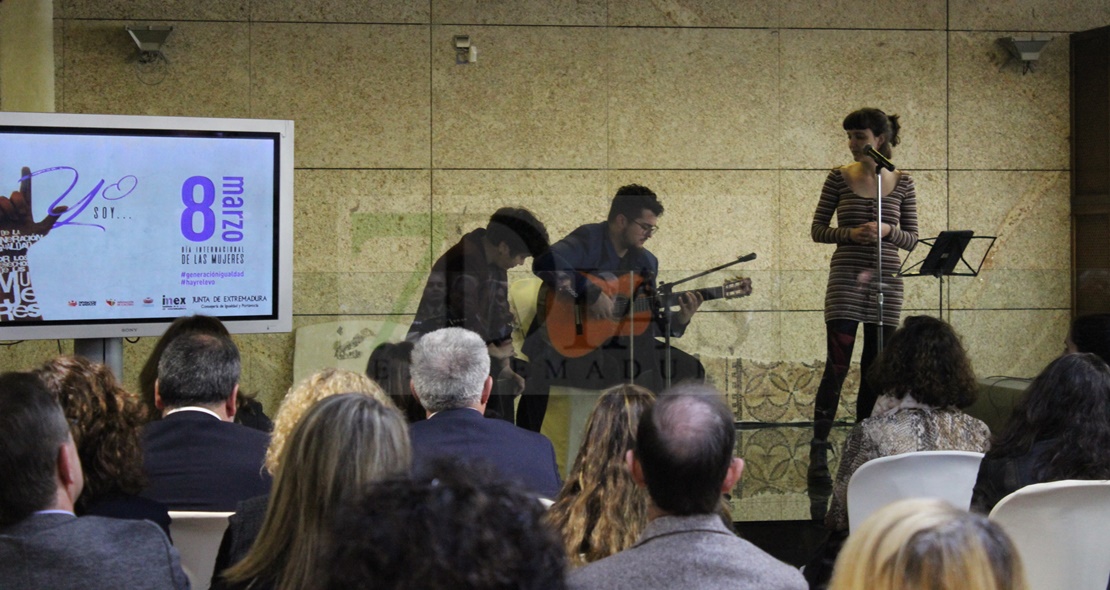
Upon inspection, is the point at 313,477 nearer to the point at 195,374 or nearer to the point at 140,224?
the point at 195,374

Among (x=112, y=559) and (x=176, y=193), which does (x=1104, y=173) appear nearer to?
(x=176, y=193)

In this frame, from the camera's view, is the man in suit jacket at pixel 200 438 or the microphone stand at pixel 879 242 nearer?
the man in suit jacket at pixel 200 438

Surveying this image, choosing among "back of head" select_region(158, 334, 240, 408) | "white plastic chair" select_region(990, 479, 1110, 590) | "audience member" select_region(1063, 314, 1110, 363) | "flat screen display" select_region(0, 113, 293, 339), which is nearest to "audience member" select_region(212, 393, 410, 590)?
"back of head" select_region(158, 334, 240, 408)

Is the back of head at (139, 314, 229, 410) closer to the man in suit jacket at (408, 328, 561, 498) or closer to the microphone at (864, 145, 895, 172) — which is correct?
the man in suit jacket at (408, 328, 561, 498)

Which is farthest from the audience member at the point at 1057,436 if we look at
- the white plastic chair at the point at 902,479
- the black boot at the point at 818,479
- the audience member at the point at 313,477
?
the black boot at the point at 818,479

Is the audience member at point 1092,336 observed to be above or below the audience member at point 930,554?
above

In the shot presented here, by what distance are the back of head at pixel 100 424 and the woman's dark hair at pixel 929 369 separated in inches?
84.5

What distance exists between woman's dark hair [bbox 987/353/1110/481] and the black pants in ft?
5.55

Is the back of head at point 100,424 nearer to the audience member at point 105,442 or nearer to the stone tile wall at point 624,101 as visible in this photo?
the audience member at point 105,442

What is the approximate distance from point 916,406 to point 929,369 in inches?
4.6

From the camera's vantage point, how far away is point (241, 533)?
1989 millimetres

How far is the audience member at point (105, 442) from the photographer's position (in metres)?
2.20

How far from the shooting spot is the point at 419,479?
0.95 metres

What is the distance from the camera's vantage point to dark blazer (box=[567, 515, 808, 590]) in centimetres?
160
